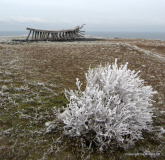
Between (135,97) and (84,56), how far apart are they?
21.2ft

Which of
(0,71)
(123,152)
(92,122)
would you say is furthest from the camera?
(0,71)

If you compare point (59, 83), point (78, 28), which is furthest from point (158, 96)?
point (78, 28)

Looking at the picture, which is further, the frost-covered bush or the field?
the frost-covered bush

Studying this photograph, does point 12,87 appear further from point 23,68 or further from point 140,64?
point 140,64

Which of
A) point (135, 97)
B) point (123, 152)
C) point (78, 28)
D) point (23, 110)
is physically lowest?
point (123, 152)

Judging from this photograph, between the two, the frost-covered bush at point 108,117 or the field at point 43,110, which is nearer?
the field at point 43,110

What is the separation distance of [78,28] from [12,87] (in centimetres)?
2044

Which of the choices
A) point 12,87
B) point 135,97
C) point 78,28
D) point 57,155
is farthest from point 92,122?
point 78,28

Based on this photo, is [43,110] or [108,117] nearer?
[108,117]

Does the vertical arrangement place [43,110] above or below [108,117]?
below

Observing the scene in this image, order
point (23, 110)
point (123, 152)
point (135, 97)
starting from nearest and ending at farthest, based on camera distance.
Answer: point (123, 152) → point (135, 97) → point (23, 110)

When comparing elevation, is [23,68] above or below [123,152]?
above

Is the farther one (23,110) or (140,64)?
(140,64)

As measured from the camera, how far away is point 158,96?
5238 mm
